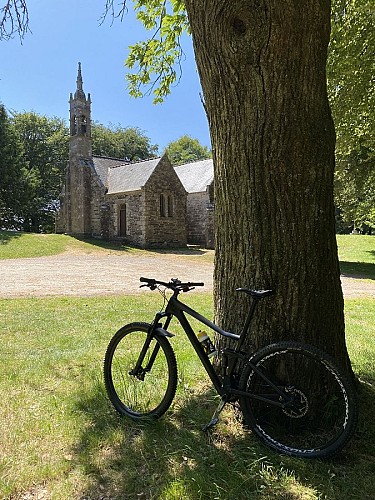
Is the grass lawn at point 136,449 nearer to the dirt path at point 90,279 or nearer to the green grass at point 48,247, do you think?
the dirt path at point 90,279

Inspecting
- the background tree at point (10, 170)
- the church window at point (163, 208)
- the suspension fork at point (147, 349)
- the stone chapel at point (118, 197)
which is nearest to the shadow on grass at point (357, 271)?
the stone chapel at point (118, 197)

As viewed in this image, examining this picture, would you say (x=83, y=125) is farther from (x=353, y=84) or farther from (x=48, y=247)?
(x=353, y=84)

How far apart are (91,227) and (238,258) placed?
30.2 meters

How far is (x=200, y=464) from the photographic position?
2.48 meters

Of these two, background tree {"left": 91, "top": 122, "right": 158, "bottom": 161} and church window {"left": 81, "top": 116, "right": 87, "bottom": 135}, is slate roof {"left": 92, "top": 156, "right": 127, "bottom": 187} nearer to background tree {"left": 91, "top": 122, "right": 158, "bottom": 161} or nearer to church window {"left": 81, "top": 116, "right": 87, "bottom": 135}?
church window {"left": 81, "top": 116, "right": 87, "bottom": 135}

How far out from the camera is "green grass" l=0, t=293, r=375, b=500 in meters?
2.24

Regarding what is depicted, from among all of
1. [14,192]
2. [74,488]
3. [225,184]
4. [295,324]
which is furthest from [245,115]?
[14,192]

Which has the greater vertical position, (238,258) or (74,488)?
(238,258)

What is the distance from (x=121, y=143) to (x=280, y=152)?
54905mm

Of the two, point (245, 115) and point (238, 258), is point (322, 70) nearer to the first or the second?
point (245, 115)

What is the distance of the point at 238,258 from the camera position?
3.04 m

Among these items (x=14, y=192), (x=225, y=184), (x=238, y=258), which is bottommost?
(x=238, y=258)

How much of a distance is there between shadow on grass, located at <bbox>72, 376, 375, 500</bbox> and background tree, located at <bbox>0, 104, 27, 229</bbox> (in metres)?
37.2

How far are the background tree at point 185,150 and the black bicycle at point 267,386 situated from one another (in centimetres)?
6313
